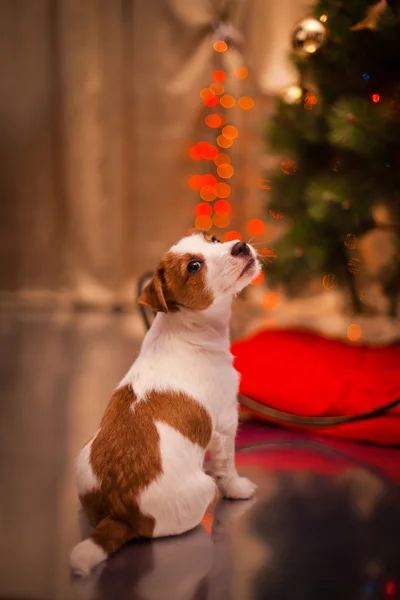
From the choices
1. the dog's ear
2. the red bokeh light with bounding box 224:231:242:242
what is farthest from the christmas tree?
the dog's ear

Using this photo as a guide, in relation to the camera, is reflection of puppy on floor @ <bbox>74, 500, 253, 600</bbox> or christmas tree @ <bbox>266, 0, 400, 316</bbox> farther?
christmas tree @ <bbox>266, 0, 400, 316</bbox>

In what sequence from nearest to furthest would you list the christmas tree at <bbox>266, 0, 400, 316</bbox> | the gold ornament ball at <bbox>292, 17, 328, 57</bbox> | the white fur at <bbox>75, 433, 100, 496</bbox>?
1. the white fur at <bbox>75, 433, 100, 496</bbox>
2. the christmas tree at <bbox>266, 0, 400, 316</bbox>
3. the gold ornament ball at <bbox>292, 17, 328, 57</bbox>

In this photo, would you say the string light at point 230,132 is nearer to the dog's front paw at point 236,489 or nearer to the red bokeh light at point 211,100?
the red bokeh light at point 211,100

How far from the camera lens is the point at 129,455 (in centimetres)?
117

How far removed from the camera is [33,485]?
1.55m

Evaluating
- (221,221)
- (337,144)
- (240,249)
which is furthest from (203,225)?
(240,249)

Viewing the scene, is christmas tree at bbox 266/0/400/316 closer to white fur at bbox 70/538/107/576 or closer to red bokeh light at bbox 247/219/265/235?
red bokeh light at bbox 247/219/265/235

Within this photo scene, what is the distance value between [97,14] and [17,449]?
3.19 m

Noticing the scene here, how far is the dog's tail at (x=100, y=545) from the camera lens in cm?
111

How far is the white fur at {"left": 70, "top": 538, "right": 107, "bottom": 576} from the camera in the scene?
1104 millimetres

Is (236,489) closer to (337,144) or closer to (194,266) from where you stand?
(194,266)

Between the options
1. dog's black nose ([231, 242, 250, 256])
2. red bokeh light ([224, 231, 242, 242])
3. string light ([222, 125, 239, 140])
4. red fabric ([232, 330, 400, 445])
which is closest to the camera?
dog's black nose ([231, 242, 250, 256])

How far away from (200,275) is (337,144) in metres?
1.48

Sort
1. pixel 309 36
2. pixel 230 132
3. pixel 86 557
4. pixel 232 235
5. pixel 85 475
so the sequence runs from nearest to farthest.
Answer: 1. pixel 86 557
2. pixel 85 475
3. pixel 309 36
4. pixel 232 235
5. pixel 230 132
